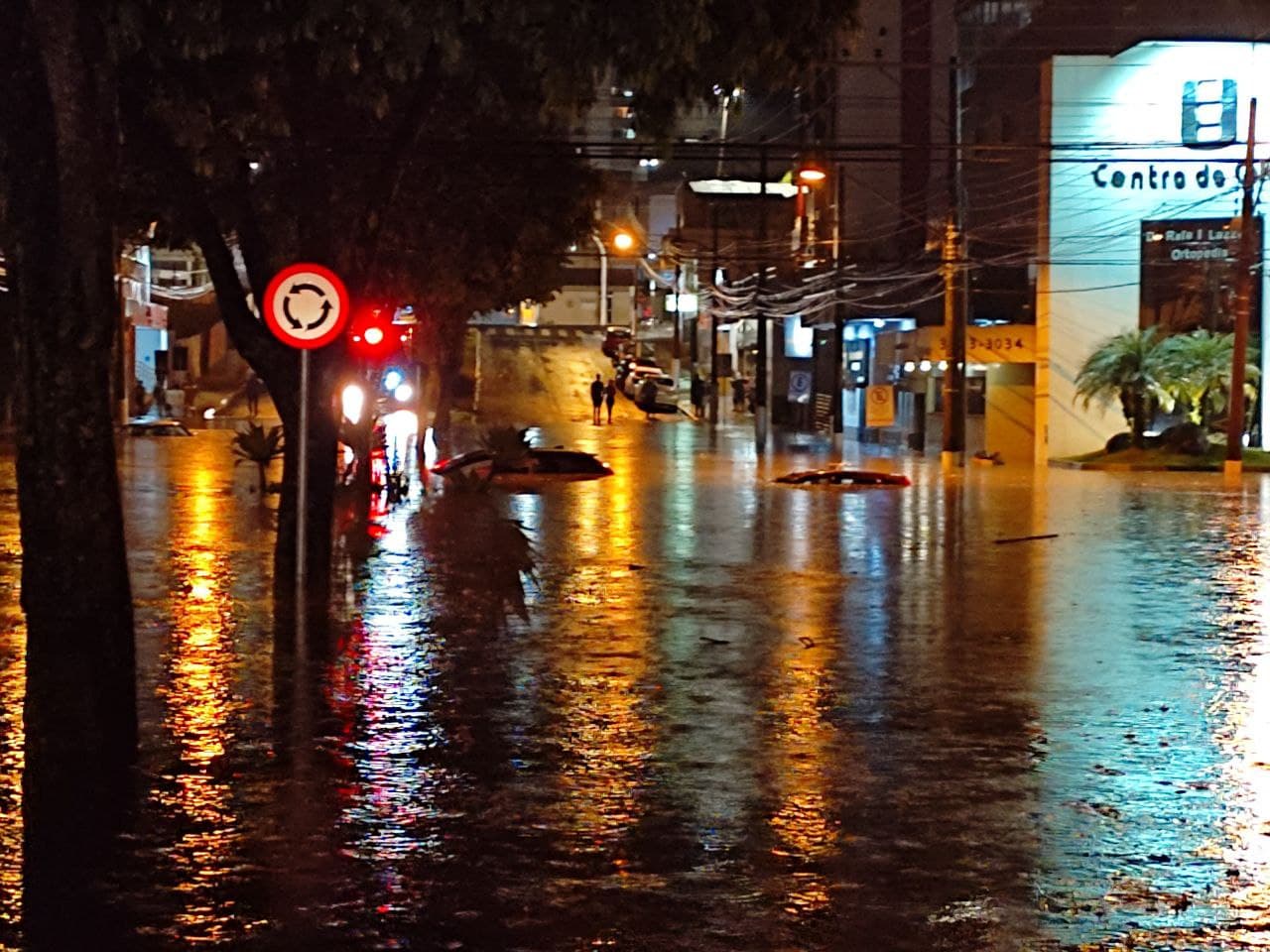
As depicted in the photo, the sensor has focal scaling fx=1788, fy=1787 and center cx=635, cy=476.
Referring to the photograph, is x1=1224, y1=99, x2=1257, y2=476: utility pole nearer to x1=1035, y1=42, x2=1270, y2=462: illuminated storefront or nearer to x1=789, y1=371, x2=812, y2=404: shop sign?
x1=1035, y1=42, x2=1270, y2=462: illuminated storefront

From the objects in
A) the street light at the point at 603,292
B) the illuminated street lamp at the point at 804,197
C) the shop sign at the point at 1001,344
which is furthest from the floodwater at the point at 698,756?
the street light at the point at 603,292

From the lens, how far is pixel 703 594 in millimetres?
17438

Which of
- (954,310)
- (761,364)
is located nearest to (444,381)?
(761,364)

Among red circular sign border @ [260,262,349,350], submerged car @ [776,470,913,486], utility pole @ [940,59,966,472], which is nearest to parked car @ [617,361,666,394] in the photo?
utility pole @ [940,59,966,472]

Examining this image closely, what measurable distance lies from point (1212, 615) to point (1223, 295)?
3115 cm

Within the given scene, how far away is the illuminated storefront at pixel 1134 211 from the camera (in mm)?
45000

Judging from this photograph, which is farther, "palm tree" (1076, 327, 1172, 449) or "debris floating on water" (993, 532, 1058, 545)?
"palm tree" (1076, 327, 1172, 449)

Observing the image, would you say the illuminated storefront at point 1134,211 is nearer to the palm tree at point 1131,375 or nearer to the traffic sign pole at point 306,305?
the palm tree at point 1131,375

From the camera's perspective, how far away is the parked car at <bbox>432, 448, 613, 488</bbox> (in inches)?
1372

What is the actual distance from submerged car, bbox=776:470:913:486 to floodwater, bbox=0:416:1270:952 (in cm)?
1397

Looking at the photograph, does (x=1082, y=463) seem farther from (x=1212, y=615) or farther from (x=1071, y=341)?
(x=1212, y=615)

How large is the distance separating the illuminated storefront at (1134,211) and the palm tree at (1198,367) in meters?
2.34

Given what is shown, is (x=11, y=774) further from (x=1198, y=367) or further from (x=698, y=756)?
(x=1198, y=367)

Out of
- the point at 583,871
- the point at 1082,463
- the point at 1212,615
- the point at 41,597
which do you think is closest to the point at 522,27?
the point at 41,597
